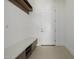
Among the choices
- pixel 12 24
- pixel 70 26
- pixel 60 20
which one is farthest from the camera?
pixel 60 20

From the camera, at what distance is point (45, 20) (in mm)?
8461

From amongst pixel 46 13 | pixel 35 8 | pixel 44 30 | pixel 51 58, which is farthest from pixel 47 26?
pixel 51 58

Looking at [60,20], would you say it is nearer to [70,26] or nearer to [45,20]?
[45,20]

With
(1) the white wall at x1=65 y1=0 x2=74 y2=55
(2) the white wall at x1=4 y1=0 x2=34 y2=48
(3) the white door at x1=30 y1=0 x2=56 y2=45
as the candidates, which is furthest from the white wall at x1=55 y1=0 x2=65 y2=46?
(2) the white wall at x1=4 y1=0 x2=34 y2=48

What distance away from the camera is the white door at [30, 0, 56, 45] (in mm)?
8430

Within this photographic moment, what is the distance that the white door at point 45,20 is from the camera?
27.7 ft

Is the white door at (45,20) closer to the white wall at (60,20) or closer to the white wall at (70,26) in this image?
the white wall at (60,20)

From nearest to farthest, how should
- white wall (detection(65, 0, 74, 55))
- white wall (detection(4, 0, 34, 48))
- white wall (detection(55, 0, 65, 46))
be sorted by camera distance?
1. white wall (detection(4, 0, 34, 48))
2. white wall (detection(65, 0, 74, 55))
3. white wall (detection(55, 0, 65, 46))

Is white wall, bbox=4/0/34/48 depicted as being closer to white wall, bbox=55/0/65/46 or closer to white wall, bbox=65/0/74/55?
white wall, bbox=65/0/74/55

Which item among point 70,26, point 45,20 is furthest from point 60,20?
point 70,26

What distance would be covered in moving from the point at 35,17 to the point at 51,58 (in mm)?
4227

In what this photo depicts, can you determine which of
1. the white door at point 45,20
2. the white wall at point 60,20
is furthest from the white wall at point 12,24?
the white wall at point 60,20
